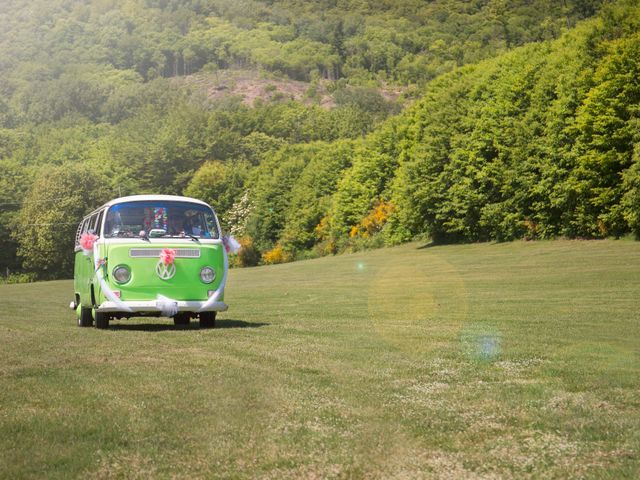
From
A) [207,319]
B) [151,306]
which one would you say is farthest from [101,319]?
[207,319]

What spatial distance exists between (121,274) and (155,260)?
844 mm

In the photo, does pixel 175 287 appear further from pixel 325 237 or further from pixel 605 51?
pixel 325 237

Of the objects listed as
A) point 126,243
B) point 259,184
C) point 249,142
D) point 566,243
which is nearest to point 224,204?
point 259,184

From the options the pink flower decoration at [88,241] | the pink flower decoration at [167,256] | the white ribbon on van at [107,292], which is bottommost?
the white ribbon on van at [107,292]

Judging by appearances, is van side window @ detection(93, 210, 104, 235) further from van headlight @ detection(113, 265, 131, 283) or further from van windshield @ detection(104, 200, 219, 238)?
van headlight @ detection(113, 265, 131, 283)

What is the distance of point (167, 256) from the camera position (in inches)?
774

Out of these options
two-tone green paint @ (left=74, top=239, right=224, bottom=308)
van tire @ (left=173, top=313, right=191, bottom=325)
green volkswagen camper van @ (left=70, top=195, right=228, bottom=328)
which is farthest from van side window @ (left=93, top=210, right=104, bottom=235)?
van tire @ (left=173, top=313, right=191, bottom=325)

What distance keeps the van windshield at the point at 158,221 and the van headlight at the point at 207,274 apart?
0.97 meters

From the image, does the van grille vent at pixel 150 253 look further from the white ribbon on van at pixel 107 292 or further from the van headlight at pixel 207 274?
the white ribbon on van at pixel 107 292

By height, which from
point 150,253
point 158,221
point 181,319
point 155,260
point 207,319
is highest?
point 158,221

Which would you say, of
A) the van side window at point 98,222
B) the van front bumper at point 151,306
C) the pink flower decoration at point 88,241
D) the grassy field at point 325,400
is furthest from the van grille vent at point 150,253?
the grassy field at point 325,400

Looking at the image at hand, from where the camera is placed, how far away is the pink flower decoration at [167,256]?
19641 mm

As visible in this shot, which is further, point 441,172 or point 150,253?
point 441,172

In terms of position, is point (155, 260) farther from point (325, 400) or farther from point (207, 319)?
point (325, 400)
